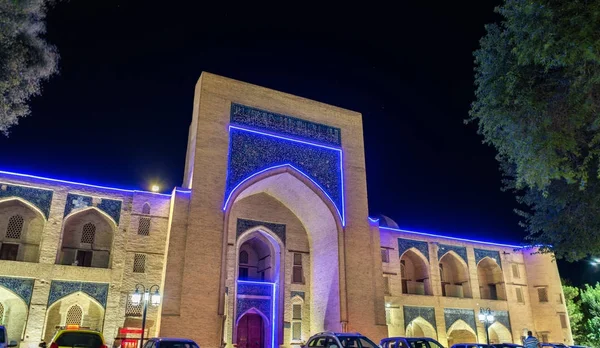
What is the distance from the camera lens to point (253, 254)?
1844cm

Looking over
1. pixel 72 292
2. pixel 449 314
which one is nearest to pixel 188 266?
pixel 72 292

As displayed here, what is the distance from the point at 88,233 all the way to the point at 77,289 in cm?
197

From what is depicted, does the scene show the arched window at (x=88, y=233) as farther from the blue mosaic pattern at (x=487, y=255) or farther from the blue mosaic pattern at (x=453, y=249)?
the blue mosaic pattern at (x=487, y=255)

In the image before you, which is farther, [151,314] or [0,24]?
[151,314]

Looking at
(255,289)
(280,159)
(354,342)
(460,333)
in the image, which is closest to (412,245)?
(460,333)

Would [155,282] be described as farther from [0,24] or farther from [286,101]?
[0,24]

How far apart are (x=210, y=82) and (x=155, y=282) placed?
673cm

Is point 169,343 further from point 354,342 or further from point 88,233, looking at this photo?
point 88,233

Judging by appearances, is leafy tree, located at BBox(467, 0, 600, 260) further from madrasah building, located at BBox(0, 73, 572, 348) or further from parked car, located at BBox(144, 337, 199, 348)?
madrasah building, located at BBox(0, 73, 572, 348)

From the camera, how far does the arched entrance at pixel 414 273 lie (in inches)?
762

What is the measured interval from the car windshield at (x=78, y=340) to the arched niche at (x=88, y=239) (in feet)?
22.7

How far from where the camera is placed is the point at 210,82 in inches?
640

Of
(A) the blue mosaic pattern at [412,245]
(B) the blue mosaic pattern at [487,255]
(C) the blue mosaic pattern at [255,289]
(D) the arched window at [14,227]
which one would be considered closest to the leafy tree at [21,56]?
(D) the arched window at [14,227]

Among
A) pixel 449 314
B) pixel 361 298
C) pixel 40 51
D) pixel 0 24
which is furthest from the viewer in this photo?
pixel 449 314
